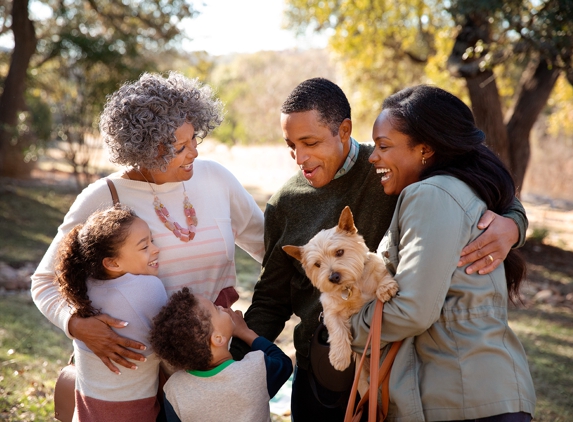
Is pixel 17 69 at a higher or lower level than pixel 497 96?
lower

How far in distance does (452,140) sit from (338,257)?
0.80 meters

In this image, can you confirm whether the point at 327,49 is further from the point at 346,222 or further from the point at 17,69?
the point at 346,222

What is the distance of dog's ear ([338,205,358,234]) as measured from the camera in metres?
2.85

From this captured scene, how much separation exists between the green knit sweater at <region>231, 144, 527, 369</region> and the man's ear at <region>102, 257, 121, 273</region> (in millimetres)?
813

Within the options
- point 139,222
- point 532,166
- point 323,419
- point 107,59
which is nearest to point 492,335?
point 323,419

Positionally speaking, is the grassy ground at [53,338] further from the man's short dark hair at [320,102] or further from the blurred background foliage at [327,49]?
the man's short dark hair at [320,102]

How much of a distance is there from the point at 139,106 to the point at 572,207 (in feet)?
69.4

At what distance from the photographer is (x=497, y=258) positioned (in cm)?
251

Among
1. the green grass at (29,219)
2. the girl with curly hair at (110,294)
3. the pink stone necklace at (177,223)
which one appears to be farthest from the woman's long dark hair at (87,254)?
the green grass at (29,219)

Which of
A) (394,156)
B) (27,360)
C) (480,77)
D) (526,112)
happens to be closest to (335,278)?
(394,156)

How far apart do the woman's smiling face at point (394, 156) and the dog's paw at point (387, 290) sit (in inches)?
24.0

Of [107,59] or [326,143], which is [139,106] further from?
[107,59]

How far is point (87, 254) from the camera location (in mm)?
3020

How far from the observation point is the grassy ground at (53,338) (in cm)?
551
